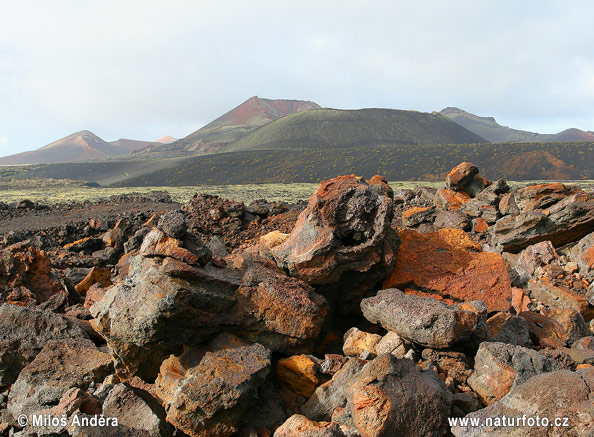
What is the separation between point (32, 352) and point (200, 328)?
85.7 inches

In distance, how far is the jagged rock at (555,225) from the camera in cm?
1038

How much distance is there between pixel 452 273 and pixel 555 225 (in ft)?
19.9

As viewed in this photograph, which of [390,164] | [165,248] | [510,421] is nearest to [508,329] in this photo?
[510,421]

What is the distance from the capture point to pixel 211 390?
368cm

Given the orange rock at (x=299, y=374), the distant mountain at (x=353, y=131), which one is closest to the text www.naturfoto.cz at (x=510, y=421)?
the orange rock at (x=299, y=374)

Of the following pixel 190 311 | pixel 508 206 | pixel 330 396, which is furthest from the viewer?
pixel 508 206

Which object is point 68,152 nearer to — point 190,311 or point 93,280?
point 93,280

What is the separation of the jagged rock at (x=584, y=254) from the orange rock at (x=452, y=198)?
656 centimetres

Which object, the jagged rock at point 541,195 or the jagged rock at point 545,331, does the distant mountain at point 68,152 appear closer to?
the jagged rock at point 541,195

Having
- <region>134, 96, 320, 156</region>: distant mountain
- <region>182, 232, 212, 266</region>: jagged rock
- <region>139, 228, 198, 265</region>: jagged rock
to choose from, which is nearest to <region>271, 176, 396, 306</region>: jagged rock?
<region>182, 232, 212, 266</region>: jagged rock

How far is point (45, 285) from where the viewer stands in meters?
7.56

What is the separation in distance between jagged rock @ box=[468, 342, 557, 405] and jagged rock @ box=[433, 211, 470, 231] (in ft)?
32.0

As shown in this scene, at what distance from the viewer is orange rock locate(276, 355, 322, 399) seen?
427cm

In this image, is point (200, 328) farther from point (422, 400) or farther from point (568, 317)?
point (568, 317)
